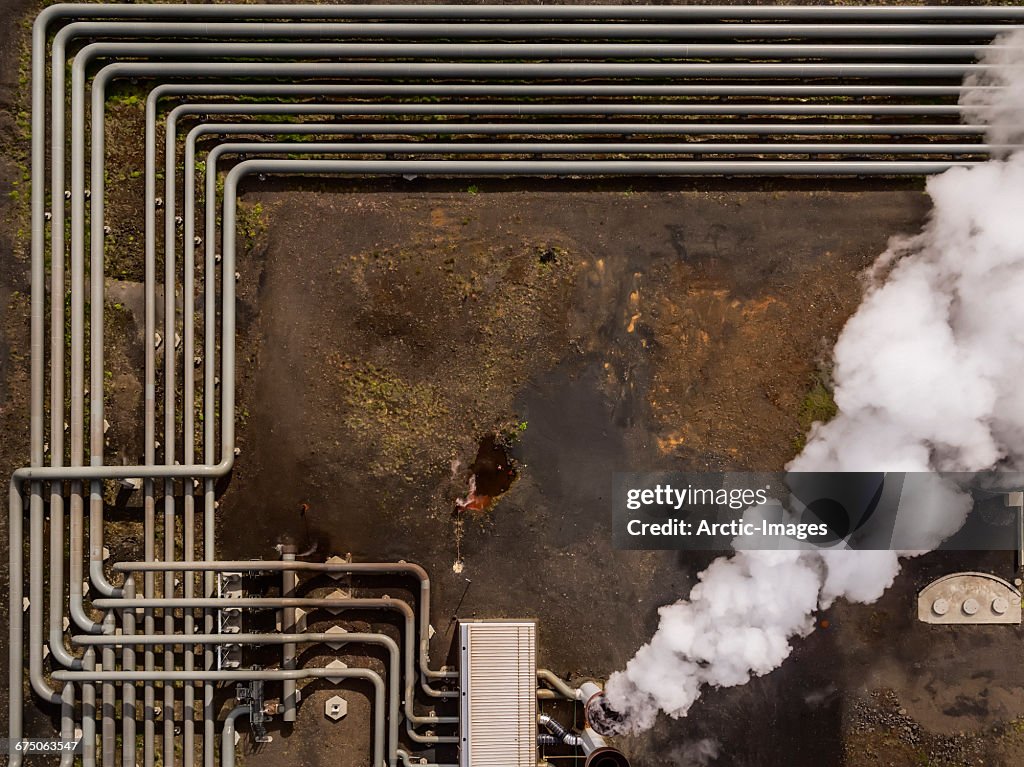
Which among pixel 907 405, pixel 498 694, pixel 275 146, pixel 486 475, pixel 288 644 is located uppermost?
pixel 275 146

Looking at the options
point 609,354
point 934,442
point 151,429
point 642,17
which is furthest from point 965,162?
point 151,429

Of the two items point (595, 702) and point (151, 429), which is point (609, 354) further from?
point (151, 429)

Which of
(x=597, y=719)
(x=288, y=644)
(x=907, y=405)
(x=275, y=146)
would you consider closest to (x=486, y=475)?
(x=288, y=644)

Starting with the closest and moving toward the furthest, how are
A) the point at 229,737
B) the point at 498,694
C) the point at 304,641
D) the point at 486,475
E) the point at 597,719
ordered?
the point at 498,694
the point at 304,641
the point at 229,737
the point at 597,719
the point at 486,475

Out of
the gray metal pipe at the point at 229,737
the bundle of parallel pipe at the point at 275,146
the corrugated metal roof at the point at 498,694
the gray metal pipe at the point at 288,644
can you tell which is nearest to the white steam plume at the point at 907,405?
the bundle of parallel pipe at the point at 275,146

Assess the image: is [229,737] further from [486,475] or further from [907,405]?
[907,405]

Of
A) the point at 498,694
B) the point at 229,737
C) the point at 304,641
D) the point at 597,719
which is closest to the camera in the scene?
the point at 498,694

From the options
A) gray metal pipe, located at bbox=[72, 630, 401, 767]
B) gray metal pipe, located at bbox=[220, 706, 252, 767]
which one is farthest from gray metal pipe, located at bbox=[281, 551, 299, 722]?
gray metal pipe, located at bbox=[220, 706, 252, 767]
